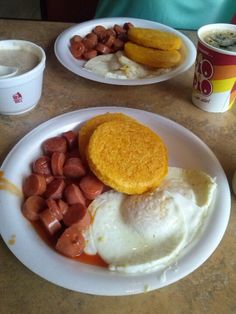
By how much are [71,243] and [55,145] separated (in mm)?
277

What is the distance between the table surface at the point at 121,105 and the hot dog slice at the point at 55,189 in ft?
0.44

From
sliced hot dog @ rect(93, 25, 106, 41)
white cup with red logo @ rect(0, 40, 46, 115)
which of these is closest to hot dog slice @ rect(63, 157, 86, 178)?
white cup with red logo @ rect(0, 40, 46, 115)

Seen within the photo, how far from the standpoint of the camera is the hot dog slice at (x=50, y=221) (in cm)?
66

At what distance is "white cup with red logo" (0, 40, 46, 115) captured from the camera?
0.84m

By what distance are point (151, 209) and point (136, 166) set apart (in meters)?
0.11

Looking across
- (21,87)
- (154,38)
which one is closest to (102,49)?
(154,38)

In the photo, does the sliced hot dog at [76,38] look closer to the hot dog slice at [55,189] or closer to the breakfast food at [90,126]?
the breakfast food at [90,126]

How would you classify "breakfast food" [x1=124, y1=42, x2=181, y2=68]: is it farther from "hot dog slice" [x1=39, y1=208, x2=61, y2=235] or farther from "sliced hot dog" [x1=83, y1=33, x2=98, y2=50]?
"hot dog slice" [x1=39, y1=208, x2=61, y2=235]

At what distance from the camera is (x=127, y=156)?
77cm

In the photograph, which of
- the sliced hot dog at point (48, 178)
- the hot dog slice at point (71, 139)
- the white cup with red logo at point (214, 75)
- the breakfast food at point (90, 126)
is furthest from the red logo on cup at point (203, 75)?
the sliced hot dog at point (48, 178)


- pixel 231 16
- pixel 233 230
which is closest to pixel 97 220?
pixel 233 230

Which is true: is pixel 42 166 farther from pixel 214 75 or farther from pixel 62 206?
pixel 214 75

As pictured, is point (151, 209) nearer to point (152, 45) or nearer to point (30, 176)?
point (30, 176)

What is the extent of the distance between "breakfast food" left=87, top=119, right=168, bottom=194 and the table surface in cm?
18
